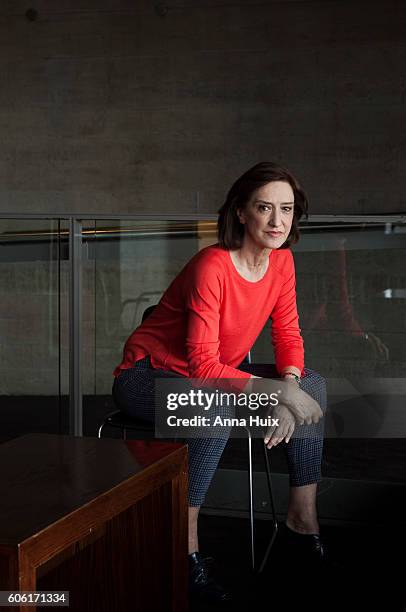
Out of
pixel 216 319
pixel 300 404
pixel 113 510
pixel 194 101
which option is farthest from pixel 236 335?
pixel 194 101

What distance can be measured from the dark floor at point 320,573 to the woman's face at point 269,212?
100cm

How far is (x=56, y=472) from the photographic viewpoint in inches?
62.7

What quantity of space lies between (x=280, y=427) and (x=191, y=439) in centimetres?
27

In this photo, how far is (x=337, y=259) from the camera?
314 centimetres

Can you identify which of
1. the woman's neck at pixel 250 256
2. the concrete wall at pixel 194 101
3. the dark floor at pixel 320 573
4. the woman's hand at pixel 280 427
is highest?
the concrete wall at pixel 194 101

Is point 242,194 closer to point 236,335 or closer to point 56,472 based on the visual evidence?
point 236,335

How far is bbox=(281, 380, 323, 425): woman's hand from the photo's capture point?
2248mm

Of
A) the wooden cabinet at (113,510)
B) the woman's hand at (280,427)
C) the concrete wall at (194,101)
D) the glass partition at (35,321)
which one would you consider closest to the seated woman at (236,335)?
the woman's hand at (280,427)

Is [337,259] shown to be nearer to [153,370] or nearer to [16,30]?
[153,370]

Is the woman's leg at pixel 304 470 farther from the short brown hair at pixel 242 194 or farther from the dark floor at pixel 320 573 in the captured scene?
the short brown hair at pixel 242 194

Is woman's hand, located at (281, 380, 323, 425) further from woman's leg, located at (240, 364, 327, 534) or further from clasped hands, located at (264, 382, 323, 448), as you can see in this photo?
woman's leg, located at (240, 364, 327, 534)

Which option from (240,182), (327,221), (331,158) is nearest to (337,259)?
(327,221)

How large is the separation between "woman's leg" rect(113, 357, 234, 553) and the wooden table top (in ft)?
1.52

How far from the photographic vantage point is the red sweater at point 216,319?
2.25m
